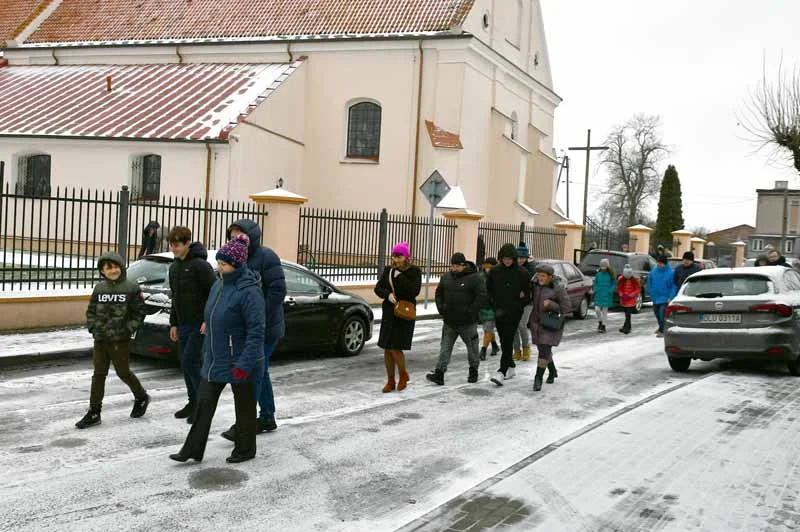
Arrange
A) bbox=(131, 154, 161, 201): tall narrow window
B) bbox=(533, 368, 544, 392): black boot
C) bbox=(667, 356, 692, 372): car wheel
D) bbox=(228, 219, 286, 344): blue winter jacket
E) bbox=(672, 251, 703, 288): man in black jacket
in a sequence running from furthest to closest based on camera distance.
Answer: bbox=(131, 154, 161, 201): tall narrow window, bbox=(672, 251, 703, 288): man in black jacket, bbox=(667, 356, 692, 372): car wheel, bbox=(533, 368, 544, 392): black boot, bbox=(228, 219, 286, 344): blue winter jacket

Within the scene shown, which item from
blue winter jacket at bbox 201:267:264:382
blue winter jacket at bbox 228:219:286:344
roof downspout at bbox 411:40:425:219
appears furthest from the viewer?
roof downspout at bbox 411:40:425:219

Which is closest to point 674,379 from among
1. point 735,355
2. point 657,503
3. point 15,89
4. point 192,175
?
point 735,355

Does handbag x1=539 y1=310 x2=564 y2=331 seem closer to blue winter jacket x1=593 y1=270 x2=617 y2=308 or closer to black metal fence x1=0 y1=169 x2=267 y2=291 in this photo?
black metal fence x1=0 y1=169 x2=267 y2=291

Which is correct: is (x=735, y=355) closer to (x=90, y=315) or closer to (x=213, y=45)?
(x=90, y=315)

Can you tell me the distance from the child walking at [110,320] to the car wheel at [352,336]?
466cm

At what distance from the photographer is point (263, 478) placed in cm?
569

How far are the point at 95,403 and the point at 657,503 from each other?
4.68 m

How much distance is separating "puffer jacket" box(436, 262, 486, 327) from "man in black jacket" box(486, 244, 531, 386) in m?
0.46

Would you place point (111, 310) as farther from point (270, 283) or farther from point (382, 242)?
point (382, 242)

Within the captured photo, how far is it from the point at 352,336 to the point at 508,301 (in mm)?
2770

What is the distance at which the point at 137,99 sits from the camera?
28359mm

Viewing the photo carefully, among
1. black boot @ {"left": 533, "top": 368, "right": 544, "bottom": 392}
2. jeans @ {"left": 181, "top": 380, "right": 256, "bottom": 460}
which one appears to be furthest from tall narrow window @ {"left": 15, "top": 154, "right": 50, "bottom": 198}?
jeans @ {"left": 181, "top": 380, "right": 256, "bottom": 460}

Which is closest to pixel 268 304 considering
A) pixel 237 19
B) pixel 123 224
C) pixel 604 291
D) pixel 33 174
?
pixel 123 224

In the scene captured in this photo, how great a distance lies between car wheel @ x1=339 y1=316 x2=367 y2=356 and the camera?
459 inches
